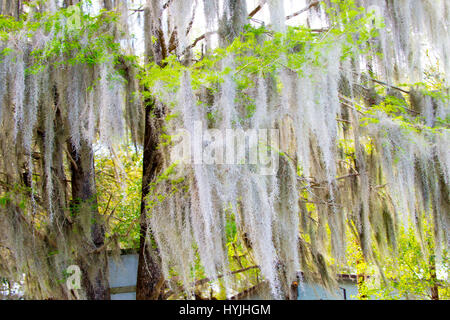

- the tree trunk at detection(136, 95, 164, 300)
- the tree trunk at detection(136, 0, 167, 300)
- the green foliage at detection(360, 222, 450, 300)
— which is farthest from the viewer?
the green foliage at detection(360, 222, 450, 300)

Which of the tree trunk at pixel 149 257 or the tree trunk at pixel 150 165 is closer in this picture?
the tree trunk at pixel 150 165

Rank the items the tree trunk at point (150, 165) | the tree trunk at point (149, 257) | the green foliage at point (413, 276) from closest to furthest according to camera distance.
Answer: the tree trunk at point (150, 165)
the tree trunk at point (149, 257)
the green foliage at point (413, 276)

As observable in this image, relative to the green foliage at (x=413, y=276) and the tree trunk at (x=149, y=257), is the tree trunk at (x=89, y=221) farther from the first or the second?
the green foliage at (x=413, y=276)

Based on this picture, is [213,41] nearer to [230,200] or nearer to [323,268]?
[230,200]

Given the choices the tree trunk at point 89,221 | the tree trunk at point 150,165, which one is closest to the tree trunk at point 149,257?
the tree trunk at point 150,165

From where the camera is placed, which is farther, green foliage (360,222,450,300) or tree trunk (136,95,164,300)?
green foliage (360,222,450,300)

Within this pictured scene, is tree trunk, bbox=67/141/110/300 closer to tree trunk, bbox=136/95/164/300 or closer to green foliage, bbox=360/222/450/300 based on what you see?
tree trunk, bbox=136/95/164/300

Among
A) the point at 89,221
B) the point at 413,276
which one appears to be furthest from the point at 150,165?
the point at 413,276

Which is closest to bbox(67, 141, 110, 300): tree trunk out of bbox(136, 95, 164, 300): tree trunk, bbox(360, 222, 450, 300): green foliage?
bbox(136, 95, 164, 300): tree trunk

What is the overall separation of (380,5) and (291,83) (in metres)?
1.49

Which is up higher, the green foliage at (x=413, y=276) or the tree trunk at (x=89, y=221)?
the tree trunk at (x=89, y=221)

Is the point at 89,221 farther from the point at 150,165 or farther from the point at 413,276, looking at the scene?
the point at 413,276

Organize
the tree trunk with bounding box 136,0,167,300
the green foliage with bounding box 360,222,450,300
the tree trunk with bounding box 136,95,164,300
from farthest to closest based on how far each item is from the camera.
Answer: the green foliage with bounding box 360,222,450,300 → the tree trunk with bounding box 136,95,164,300 → the tree trunk with bounding box 136,0,167,300

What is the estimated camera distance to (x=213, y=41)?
430 cm
